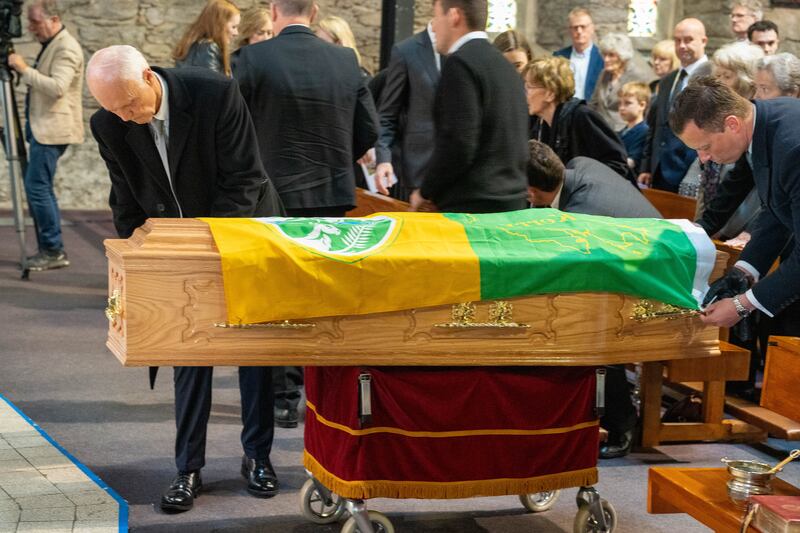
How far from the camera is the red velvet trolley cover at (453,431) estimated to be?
351cm

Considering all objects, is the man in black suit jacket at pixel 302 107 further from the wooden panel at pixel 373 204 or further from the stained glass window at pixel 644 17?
the stained glass window at pixel 644 17

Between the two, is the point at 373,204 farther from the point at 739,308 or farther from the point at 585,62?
the point at 585,62

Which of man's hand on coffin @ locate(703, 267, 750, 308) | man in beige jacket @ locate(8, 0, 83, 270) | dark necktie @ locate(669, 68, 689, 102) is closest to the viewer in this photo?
man's hand on coffin @ locate(703, 267, 750, 308)

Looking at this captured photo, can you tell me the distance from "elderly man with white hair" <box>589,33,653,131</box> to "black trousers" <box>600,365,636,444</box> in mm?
3918

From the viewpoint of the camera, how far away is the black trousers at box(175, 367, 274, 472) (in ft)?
13.1

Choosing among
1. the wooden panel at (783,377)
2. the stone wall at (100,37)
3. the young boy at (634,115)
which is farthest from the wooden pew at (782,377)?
the stone wall at (100,37)

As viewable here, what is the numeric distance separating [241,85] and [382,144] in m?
0.95

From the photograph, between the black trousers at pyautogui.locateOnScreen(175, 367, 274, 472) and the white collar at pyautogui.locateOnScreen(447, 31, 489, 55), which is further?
the white collar at pyautogui.locateOnScreen(447, 31, 489, 55)

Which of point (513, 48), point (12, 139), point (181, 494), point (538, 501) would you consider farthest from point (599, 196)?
point (12, 139)

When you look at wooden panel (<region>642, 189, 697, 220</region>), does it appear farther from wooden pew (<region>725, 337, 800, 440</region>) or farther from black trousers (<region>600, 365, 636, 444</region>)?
wooden pew (<region>725, 337, 800, 440</region>)

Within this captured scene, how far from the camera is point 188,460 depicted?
160 inches

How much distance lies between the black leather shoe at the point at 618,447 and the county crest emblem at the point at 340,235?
1.71 m

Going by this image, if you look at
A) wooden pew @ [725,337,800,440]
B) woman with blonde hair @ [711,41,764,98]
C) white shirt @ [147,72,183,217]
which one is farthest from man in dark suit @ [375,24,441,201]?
wooden pew @ [725,337,800,440]

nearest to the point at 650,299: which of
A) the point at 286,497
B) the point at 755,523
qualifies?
the point at 755,523
